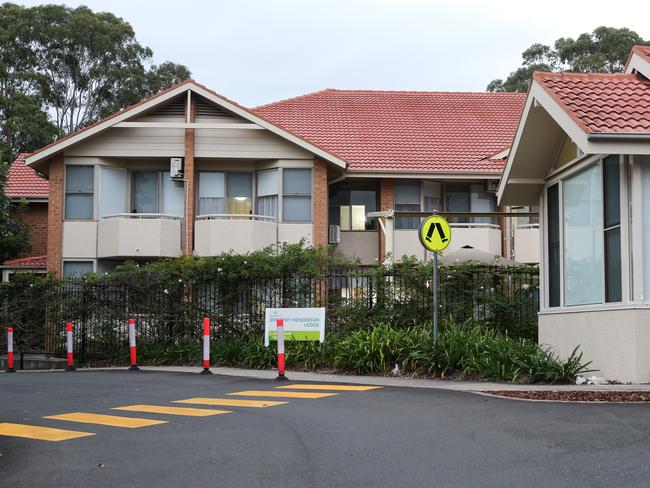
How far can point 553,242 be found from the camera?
53.3 ft

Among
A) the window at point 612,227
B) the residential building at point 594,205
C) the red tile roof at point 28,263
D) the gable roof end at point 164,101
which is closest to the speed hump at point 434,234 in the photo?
the residential building at point 594,205

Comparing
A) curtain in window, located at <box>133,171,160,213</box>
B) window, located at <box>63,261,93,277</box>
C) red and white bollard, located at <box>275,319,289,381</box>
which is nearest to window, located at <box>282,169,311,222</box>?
curtain in window, located at <box>133,171,160,213</box>

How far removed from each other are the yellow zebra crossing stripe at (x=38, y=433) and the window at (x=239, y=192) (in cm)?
1792

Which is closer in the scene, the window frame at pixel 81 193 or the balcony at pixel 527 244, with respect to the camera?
the window frame at pixel 81 193

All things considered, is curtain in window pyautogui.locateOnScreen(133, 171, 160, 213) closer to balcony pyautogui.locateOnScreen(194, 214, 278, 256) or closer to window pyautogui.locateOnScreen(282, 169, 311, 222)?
balcony pyautogui.locateOnScreen(194, 214, 278, 256)

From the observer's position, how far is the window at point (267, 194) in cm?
2736

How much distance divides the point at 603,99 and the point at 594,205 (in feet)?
5.57

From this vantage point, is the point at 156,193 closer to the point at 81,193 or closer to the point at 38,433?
the point at 81,193

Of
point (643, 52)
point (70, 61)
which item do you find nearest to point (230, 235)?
point (643, 52)

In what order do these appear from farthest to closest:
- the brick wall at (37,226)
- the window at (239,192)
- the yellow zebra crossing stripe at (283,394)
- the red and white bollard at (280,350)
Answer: the brick wall at (37,226) → the window at (239,192) → the red and white bollard at (280,350) → the yellow zebra crossing stripe at (283,394)

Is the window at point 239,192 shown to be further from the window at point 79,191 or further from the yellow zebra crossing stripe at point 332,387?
the yellow zebra crossing stripe at point 332,387

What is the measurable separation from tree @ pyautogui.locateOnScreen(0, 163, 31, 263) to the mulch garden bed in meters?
20.5

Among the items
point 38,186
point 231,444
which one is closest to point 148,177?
point 38,186

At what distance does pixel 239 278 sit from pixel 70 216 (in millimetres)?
8733
